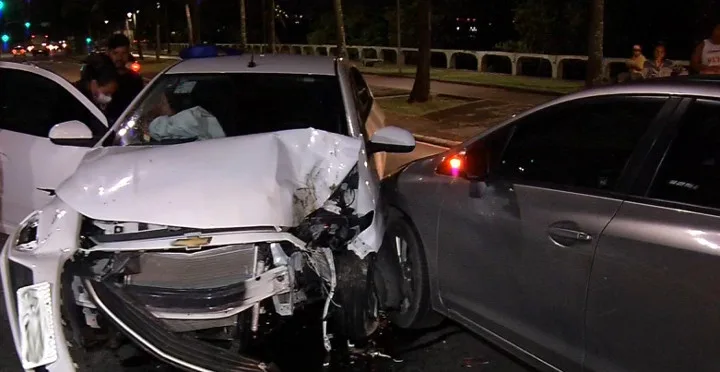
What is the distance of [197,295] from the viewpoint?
375 centimetres

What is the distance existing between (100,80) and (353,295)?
4.13 m

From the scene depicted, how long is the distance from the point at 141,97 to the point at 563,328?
10.7 ft

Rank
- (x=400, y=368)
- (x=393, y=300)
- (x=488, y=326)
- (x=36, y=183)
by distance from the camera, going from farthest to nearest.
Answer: (x=36, y=183) → (x=393, y=300) → (x=400, y=368) → (x=488, y=326)

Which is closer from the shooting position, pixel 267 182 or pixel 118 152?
pixel 267 182

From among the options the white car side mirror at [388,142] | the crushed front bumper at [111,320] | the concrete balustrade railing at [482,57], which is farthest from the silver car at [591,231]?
the concrete balustrade railing at [482,57]

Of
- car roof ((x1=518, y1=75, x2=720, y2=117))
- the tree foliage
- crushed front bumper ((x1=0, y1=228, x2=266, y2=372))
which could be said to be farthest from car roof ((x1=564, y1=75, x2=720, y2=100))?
the tree foliage

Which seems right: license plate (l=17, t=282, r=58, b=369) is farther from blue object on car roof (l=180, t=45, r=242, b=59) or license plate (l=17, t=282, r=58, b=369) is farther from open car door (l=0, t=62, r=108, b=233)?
blue object on car roof (l=180, t=45, r=242, b=59)

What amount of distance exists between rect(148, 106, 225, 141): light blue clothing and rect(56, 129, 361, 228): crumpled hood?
2.47ft

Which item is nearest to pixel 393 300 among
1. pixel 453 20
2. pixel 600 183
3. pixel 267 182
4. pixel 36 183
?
pixel 267 182

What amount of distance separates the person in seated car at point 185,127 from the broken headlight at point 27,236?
1104mm

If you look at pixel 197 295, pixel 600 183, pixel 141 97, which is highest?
pixel 141 97

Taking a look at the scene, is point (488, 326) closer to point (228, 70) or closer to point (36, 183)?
point (228, 70)

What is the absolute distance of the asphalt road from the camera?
174 inches

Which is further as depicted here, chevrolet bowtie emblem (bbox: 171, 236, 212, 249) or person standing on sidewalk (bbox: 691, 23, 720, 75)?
person standing on sidewalk (bbox: 691, 23, 720, 75)
